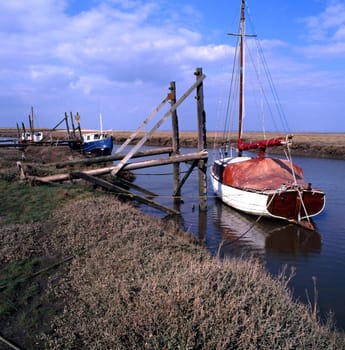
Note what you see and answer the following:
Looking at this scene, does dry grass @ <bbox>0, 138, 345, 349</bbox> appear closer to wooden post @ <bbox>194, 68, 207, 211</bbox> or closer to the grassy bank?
the grassy bank

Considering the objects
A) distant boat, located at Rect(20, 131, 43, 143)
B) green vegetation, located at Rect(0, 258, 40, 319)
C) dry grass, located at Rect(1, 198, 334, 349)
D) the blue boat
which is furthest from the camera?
distant boat, located at Rect(20, 131, 43, 143)

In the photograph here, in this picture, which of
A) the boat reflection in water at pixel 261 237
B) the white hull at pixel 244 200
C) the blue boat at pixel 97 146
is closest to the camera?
the boat reflection in water at pixel 261 237

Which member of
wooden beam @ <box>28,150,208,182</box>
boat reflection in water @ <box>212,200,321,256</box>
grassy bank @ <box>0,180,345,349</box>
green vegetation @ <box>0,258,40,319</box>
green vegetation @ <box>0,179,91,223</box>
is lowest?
boat reflection in water @ <box>212,200,321,256</box>

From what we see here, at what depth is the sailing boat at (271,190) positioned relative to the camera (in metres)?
12.9

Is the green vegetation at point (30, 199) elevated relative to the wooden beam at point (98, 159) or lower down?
lower down

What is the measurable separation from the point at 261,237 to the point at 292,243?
1140 millimetres

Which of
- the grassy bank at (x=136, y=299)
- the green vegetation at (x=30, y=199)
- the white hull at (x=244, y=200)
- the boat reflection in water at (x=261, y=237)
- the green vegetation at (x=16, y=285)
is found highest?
the green vegetation at (x=30, y=199)

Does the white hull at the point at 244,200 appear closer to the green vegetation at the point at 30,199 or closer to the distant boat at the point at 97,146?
the green vegetation at the point at 30,199

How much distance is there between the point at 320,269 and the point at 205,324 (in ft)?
22.7

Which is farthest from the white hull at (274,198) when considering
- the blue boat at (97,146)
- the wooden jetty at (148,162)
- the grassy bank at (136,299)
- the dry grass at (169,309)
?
the blue boat at (97,146)

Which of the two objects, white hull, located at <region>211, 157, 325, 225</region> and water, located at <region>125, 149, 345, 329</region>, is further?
white hull, located at <region>211, 157, 325, 225</region>

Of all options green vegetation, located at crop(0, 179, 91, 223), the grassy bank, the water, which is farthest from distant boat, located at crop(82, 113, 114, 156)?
the grassy bank

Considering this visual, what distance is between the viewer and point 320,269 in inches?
374

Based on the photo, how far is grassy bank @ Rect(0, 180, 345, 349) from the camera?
391 centimetres
